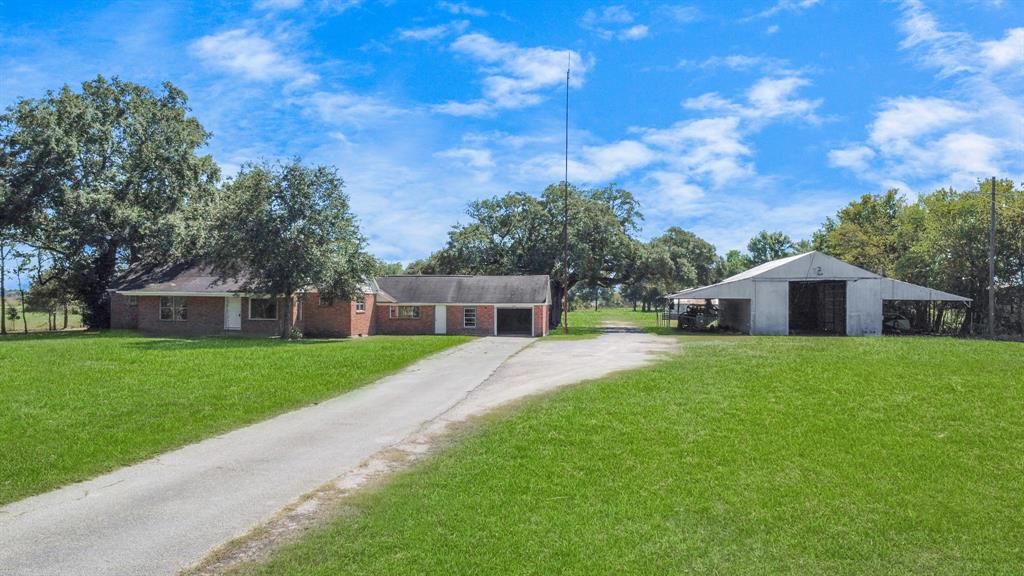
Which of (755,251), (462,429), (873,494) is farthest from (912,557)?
(755,251)

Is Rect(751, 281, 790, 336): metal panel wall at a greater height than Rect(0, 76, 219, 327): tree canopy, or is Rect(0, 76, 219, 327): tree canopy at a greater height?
Rect(0, 76, 219, 327): tree canopy

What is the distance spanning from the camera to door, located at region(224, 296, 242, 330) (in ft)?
110

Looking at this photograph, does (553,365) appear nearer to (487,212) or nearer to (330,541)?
(330,541)

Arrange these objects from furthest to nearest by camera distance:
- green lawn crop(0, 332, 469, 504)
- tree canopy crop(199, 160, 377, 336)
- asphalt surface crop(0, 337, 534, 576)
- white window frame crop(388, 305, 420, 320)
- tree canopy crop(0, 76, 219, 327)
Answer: white window frame crop(388, 305, 420, 320), tree canopy crop(0, 76, 219, 327), tree canopy crop(199, 160, 377, 336), green lawn crop(0, 332, 469, 504), asphalt surface crop(0, 337, 534, 576)

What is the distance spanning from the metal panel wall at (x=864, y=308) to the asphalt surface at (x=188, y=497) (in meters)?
31.5

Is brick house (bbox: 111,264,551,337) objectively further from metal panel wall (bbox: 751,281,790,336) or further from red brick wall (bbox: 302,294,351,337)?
metal panel wall (bbox: 751,281,790,336)

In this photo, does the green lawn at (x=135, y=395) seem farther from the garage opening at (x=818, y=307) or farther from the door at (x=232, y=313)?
the garage opening at (x=818, y=307)

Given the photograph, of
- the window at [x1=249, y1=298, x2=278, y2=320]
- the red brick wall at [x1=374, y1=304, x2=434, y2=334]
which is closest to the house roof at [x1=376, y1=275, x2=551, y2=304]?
the red brick wall at [x1=374, y1=304, x2=434, y2=334]

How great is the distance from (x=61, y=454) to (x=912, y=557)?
958 cm

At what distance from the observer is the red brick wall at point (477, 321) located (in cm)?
3616

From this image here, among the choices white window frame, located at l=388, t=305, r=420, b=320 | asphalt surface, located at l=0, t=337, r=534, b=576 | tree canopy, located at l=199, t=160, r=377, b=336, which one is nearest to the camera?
asphalt surface, located at l=0, t=337, r=534, b=576

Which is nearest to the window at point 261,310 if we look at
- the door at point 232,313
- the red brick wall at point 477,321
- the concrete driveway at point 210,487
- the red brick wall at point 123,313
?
the door at point 232,313

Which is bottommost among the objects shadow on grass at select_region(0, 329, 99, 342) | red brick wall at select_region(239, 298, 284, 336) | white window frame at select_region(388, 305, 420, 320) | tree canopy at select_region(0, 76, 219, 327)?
shadow on grass at select_region(0, 329, 99, 342)

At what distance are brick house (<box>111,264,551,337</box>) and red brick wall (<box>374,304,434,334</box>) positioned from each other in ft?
0.19
